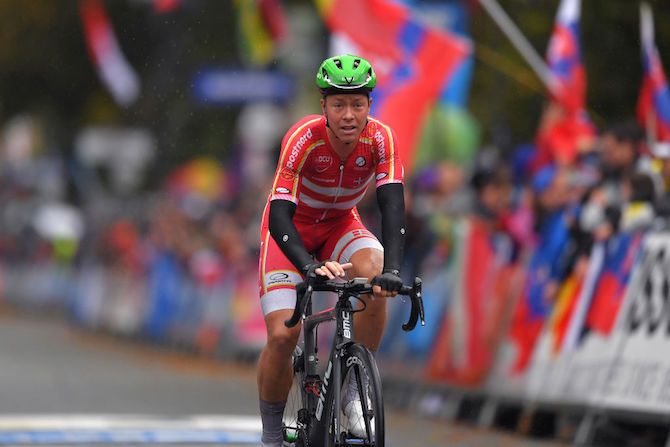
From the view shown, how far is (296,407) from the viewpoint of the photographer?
8648 millimetres

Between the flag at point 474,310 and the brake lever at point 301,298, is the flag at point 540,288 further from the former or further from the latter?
the brake lever at point 301,298

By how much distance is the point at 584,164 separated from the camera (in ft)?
45.1

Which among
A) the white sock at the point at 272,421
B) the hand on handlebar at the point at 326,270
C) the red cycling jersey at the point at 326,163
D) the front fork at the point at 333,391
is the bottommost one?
the white sock at the point at 272,421

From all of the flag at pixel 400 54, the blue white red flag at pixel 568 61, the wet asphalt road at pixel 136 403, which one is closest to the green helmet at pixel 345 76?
the wet asphalt road at pixel 136 403

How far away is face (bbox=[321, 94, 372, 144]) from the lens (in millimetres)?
7988

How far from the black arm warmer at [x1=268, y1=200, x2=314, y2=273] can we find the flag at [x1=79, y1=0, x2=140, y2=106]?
87.2 feet

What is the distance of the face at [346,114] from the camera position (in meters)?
7.99

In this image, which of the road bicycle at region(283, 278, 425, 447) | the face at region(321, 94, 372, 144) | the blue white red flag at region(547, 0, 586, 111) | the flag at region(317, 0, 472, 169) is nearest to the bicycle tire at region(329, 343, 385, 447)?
the road bicycle at region(283, 278, 425, 447)

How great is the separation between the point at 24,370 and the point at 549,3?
6853mm

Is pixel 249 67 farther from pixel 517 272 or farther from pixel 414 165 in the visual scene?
pixel 517 272

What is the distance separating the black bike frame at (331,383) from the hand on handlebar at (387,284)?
27 cm

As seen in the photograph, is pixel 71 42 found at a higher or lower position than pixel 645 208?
higher

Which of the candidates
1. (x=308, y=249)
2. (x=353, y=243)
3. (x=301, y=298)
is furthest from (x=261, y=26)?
(x=301, y=298)

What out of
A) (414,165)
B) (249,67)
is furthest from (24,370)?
(249,67)
